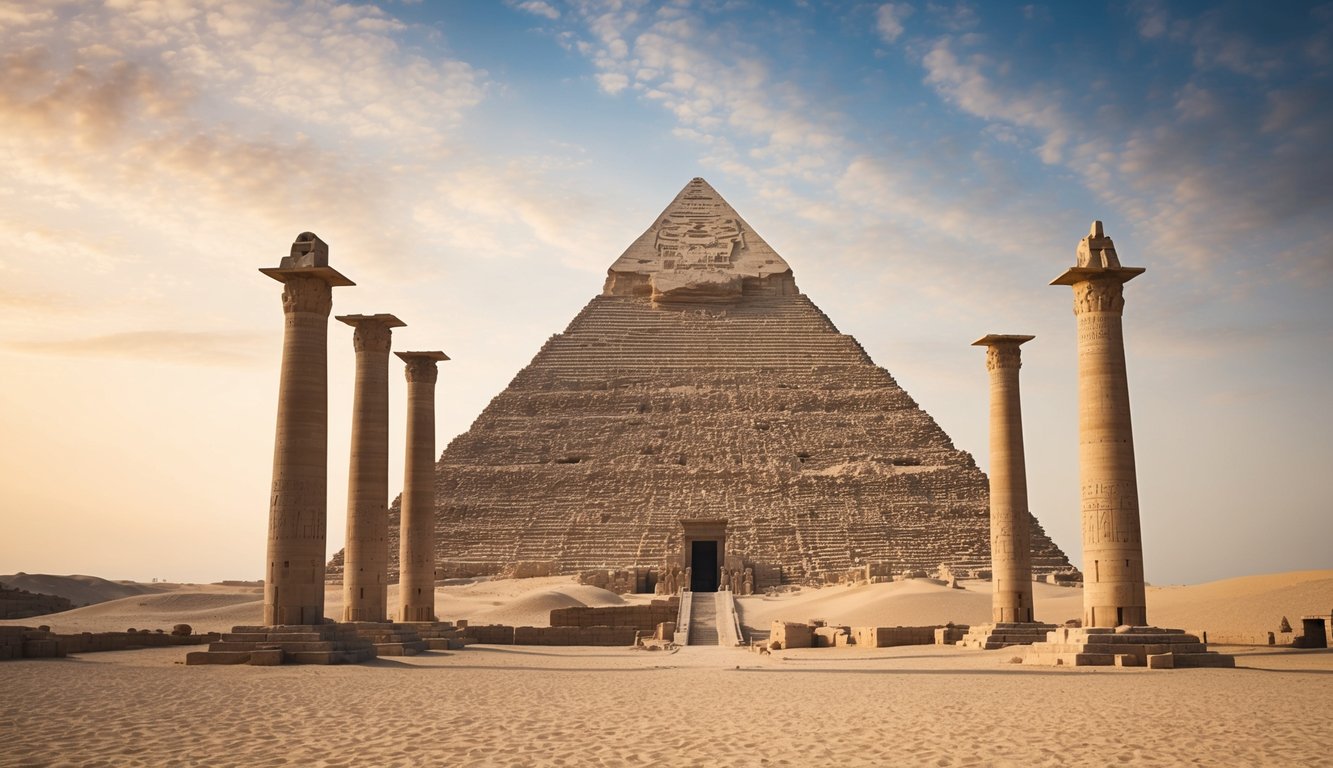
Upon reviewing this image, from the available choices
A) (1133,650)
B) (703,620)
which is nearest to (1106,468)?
(1133,650)

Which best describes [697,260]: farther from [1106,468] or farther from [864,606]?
[1106,468]

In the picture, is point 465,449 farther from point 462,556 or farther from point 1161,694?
point 1161,694

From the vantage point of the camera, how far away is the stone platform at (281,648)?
1655 cm

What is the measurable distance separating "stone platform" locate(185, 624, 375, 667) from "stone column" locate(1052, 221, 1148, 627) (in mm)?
10083

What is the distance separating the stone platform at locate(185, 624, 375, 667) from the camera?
16547 mm

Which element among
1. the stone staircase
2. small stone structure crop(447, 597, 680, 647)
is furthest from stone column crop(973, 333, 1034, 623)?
the stone staircase

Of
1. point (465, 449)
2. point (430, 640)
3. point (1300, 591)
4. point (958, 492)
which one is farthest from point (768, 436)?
point (430, 640)

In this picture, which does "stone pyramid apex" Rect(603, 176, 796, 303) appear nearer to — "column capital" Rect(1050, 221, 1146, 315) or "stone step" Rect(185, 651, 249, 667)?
"column capital" Rect(1050, 221, 1146, 315)

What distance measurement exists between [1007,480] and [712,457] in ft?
157

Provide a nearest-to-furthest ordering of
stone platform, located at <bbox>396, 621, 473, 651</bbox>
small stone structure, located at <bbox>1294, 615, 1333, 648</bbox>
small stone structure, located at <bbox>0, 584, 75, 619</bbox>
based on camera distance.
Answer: small stone structure, located at <bbox>1294, 615, 1333, 648</bbox>, stone platform, located at <bbox>396, 621, 473, 651</bbox>, small stone structure, located at <bbox>0, 584, 75, 619</bbox>

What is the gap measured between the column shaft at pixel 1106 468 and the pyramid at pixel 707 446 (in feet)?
110

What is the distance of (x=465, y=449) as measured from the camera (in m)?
75.8

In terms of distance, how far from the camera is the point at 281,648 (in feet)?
55.4

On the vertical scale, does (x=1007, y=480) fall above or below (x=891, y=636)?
above
